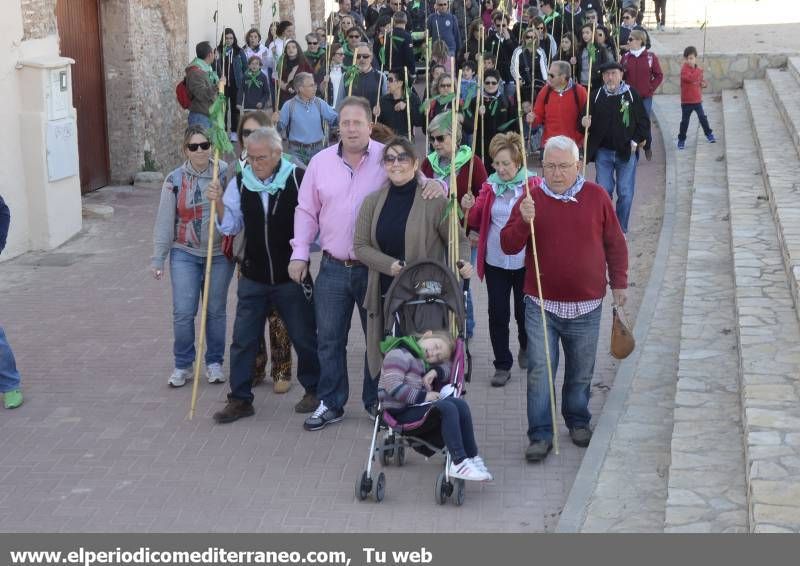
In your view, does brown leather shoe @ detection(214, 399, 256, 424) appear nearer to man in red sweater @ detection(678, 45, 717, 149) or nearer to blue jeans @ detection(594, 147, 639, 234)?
blue jeans @ detection(594, 147, 639, 234)

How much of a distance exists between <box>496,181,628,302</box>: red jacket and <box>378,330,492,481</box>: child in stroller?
703 mm

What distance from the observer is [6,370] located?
8.60 metres

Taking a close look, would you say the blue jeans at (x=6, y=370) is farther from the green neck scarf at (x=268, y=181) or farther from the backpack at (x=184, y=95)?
the backpack at (x=184, y=95)

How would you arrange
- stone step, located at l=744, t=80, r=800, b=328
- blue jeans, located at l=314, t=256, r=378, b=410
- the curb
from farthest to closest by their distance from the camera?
stone step, located at l=744, t=80, r=800, b=328 → blue jeans, located at l=314, t=256, r=378, b=410 → the curb

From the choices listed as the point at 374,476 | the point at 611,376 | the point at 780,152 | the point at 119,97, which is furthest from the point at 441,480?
the point at 119,97

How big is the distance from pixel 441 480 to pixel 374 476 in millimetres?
410

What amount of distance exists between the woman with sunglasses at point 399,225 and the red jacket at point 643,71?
10.1 m

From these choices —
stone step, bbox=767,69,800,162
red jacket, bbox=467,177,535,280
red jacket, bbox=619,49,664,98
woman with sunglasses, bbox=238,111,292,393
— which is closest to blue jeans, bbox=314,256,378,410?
woman with sunglasses, bbox=238,111,292,393

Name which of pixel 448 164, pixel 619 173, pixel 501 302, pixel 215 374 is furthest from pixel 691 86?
pixel 215 374

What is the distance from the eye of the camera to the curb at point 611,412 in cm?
672

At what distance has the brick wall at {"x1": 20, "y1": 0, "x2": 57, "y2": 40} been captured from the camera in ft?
44.0

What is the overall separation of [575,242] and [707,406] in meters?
1.22

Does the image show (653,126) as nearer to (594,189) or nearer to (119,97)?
(119,97)

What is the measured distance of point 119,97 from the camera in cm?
1722
